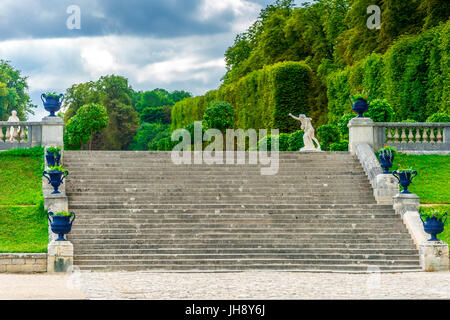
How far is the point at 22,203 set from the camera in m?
21.5

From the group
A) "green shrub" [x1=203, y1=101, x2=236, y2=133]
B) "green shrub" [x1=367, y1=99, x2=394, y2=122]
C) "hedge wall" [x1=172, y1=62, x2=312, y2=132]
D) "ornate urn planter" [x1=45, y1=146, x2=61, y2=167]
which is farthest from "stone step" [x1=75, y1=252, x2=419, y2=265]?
"hedge wall" [x1=172, y1=62, x2=312, y2=132]

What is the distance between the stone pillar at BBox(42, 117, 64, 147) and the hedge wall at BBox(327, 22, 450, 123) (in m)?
17.1

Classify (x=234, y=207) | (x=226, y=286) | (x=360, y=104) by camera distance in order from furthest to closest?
(x=360, y=104), (x=234, y=207), (x=226, y=286)

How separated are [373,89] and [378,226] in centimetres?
2043

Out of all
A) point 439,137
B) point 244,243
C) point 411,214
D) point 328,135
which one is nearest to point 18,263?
point 244,243

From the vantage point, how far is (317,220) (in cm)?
2045

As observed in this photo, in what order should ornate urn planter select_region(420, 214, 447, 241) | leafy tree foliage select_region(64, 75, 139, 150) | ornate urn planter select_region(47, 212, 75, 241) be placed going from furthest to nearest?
leafy tree foliage select_region(64, 75, 139, 150) < ornate urn planter select_region(420, 214, 447, 241) < ornate urn planter select_region(47, 212, 75, 241)

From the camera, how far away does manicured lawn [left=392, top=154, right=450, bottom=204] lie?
73.9 ft

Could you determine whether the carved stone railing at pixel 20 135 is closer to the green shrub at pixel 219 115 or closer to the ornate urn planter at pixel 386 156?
the ornate urn planter at pixel 386 156

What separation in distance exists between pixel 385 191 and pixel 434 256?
397 cm

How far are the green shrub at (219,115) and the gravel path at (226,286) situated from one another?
87.9 feet

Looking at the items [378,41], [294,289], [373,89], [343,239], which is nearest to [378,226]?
[343,239]

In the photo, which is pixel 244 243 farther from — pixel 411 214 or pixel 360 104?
pixel 360 104

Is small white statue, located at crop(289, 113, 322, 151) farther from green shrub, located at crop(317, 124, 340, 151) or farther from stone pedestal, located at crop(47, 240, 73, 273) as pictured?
stone pedestal, located at crop(47, 240, 73, 273)
